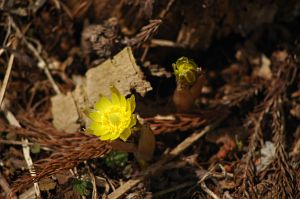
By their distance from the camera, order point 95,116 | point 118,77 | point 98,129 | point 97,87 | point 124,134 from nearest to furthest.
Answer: point 124,134
point 98,129
point 95,116
point 118,77
point 97,87

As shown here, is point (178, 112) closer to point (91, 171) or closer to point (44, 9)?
point (91, 171)

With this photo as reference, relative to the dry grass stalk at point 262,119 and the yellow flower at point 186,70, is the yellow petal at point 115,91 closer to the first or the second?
the yellow flower at point 186,70

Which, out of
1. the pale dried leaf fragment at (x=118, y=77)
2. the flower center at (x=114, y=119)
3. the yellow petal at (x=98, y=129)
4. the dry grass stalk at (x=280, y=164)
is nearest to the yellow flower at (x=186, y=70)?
the pale dried leaf fragment at (x=118, y=77)

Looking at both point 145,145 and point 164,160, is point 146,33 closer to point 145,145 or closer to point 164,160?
point 145,145

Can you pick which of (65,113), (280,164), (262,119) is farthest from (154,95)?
(280,164)

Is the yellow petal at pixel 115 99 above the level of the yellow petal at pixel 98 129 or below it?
above

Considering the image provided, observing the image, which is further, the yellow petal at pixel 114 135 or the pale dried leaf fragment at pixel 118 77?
the pale dried leaf fragment at pixel 118 77
